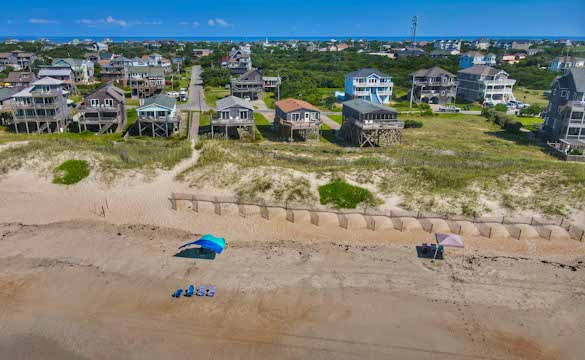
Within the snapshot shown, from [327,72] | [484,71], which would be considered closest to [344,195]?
[484,71]

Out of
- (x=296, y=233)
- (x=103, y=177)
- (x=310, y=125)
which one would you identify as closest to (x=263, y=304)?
(x=296, y=233)

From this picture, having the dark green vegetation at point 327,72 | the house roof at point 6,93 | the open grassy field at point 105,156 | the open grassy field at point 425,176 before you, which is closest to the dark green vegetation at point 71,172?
the open grassy field at point 105,156

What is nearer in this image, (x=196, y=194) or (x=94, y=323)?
(x=94, y=323)

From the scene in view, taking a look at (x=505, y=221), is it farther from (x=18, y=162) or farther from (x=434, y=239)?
A: (x=18, y=162)

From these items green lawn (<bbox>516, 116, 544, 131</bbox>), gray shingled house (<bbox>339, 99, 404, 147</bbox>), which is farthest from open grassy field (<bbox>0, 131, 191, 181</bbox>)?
green lawn (<bbox>516, 116, 544, 131</bbox>)

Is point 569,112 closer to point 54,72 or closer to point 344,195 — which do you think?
point 344,195

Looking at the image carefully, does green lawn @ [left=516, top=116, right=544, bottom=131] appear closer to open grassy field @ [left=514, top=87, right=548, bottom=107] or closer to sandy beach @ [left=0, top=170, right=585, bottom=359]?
open grassy field @ [left=514, top=87, right=548, bottom=107]

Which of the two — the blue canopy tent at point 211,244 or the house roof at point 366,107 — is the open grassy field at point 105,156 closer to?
the blue canopy tent at point 211,244
